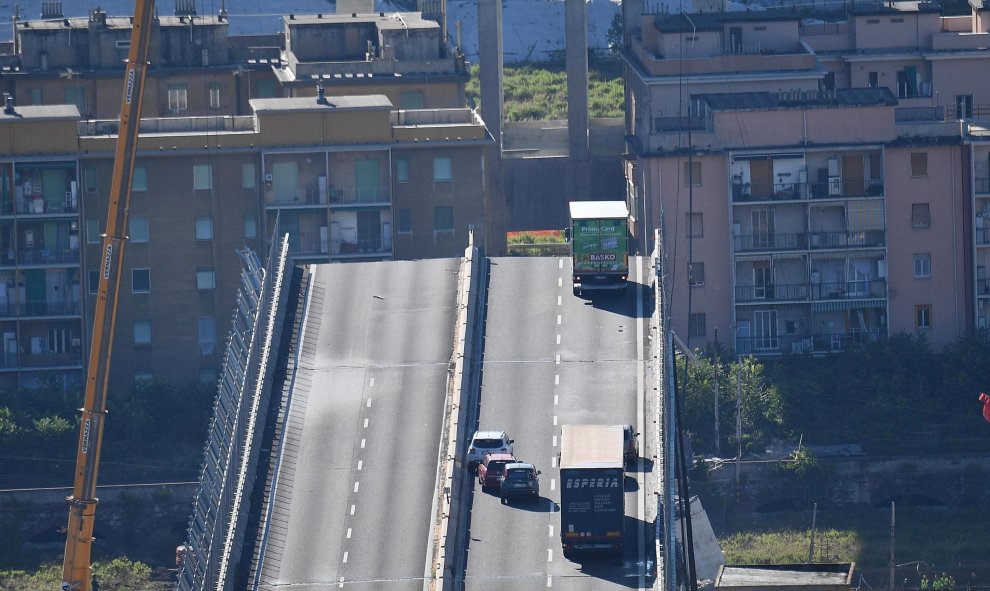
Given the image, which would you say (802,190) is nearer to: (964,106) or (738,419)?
(738,419)

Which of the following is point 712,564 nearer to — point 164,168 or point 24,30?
point 164,168

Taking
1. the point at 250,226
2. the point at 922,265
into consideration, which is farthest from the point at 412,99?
the point at 922,265

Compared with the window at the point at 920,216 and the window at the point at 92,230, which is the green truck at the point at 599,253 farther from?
the window at the point at 92,230

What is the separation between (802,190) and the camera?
98.9 m

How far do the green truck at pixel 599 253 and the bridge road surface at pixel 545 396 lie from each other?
1.89 feet

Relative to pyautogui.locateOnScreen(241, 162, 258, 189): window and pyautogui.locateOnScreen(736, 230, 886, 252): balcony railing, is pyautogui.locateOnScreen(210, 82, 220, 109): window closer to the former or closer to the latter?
pyautogui.locateOnScreen(241, 162, 258, 189): window

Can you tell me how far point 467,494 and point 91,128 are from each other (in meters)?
32.5

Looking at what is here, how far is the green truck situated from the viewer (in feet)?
272

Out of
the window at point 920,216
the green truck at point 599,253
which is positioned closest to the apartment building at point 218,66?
the window at point 920,216

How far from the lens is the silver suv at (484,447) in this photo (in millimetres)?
73000

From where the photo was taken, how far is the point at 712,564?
8144 cm

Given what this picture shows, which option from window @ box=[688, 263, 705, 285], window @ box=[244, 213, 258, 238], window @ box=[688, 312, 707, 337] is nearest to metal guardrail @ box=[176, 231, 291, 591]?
window @ box=[244, 213, 258, 238]

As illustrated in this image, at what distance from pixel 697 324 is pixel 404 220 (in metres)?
12.3

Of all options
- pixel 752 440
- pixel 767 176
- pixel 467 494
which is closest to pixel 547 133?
pixel 767 176
